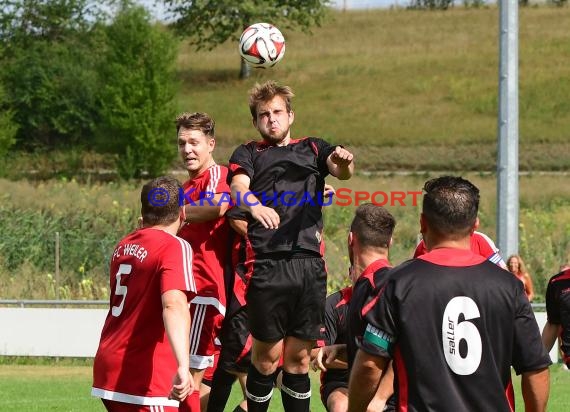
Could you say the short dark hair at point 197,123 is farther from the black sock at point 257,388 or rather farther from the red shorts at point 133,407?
the red shorts at point 133,407

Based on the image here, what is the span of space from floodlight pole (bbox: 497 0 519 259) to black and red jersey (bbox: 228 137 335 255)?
7369 millimetres

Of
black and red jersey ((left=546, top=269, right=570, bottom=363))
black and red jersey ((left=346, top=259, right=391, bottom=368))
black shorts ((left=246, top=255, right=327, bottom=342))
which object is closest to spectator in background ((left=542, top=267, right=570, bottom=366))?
black and red jersey ((left=546, top=269, right=570, bottom=363))

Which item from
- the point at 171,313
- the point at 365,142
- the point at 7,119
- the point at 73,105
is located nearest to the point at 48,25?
the point at 73,105

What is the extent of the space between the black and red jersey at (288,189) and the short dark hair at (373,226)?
47.0 inches

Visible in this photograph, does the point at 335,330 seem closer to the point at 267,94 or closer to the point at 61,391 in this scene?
the point at 267,94

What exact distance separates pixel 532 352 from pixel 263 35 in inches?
198

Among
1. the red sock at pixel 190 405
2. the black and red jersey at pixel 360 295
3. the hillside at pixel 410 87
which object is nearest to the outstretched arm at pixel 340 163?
the black and red jersey at pixel 360 295

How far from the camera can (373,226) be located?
18.6 feet

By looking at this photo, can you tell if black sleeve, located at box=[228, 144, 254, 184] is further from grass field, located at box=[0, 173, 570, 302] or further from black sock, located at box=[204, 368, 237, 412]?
grass field, located at box=[0, 173, 570, 302]

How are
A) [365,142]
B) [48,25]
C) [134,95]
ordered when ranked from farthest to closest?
[48,25]
[365,142]
[134,95]

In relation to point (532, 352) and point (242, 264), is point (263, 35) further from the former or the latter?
point (532, 352)

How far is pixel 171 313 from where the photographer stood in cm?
509

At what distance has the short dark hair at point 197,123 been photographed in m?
7.54

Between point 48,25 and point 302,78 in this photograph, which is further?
point 302,78
